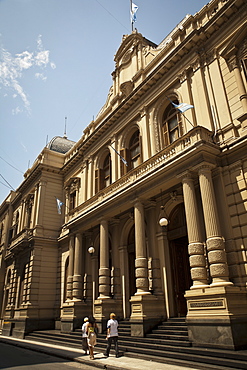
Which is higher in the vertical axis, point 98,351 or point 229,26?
point 229,26

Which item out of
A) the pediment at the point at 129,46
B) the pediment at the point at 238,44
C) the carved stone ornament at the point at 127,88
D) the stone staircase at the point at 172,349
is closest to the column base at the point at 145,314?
the stone staircase at the point at 172,349

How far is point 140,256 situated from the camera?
12602 millimetres

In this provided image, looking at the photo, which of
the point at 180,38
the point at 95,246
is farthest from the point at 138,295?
the point at 180,38

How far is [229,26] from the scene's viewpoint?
12461mm

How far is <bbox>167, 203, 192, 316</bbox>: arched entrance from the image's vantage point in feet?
42.1

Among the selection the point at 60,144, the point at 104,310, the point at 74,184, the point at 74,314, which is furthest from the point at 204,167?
the point at 60,144

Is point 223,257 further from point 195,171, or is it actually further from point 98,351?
point 98,351

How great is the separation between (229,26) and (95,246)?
13946mm

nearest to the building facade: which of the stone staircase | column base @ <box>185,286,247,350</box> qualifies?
column base @ <box>185,286,247,350</box>

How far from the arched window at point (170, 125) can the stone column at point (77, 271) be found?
814cm

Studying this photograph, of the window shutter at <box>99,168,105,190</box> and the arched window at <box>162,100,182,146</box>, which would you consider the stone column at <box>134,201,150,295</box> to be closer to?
the arched window at <box>162,100,182,146</box>

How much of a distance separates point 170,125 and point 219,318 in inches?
387

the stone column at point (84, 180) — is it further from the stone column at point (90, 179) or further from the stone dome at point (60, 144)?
the stone dome at point (60, 144)

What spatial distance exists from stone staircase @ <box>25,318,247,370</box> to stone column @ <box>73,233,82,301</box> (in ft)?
9.50
